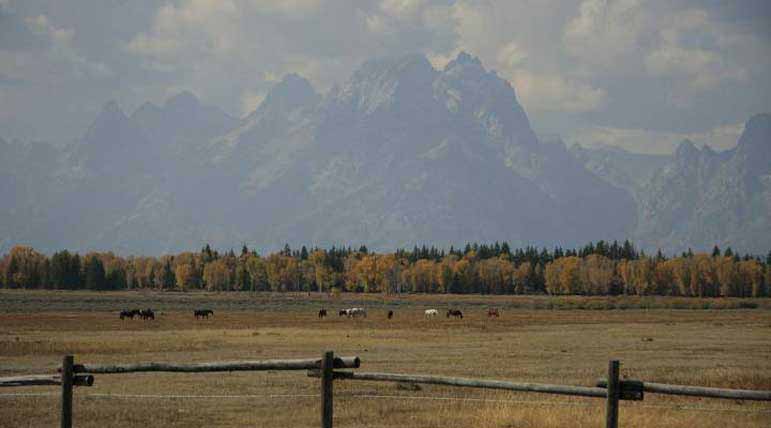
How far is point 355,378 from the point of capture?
20.1m

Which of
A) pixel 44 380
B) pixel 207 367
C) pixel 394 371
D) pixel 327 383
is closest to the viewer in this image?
pixel 327 383

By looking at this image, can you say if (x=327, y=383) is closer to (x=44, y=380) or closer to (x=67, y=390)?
(x=67, y=390)

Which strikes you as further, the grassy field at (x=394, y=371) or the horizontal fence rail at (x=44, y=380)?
the grassy field at (x=394, y=371)

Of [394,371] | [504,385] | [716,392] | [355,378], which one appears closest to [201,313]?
[394,371]

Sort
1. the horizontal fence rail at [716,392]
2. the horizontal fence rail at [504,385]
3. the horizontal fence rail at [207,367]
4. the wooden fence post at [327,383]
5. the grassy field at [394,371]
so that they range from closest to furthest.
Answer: the horizontal fence rail at [716,392]
the horizontal fence rail at [504,385]
the wooden fence post at [327,383]
the horizontal fence rail at [207,367]
the grassy field at [394,371]

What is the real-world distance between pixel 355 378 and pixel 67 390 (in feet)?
19.5

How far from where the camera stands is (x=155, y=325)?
263ft

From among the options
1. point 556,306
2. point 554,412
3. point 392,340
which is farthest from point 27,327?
point 556,306

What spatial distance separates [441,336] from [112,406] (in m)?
40.3

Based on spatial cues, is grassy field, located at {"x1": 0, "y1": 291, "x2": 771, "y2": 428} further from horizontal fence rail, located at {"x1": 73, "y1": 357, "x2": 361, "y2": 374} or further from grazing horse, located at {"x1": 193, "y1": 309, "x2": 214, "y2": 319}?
grazing horse, located at {"x1": 193, "y1": 309, "x2": 214, "y2": 319}

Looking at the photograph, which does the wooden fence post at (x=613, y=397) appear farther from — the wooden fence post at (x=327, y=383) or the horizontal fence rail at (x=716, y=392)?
the wooden fence post at (x=327, y=383)

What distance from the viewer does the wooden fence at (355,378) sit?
1761cm

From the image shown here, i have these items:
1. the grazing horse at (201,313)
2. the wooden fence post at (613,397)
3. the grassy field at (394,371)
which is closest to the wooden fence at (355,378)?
the wooden fence post at (613,397)

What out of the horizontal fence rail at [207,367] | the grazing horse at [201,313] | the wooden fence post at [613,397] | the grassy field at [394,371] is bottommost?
the grassy field at [394,371]
